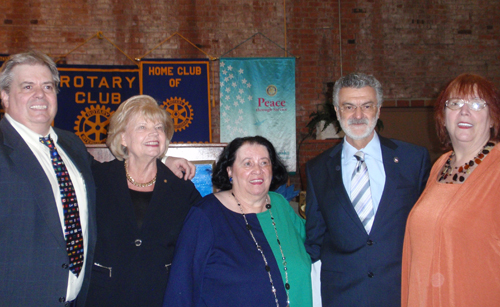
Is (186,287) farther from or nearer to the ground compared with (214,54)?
nearer to the ground

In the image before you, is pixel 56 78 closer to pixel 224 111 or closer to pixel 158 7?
pixel 224 111

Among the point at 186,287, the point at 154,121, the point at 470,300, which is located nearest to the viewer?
the point at 470,300

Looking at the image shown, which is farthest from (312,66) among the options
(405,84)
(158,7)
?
(158,7)

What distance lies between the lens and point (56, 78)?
6.13 ft

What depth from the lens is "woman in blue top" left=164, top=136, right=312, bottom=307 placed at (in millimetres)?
1684

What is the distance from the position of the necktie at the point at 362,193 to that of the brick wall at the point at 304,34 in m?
4.49

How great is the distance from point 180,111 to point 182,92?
32cm

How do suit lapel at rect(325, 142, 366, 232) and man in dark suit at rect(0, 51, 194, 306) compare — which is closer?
man in dark suit at rect(0, 51, 194, 306)

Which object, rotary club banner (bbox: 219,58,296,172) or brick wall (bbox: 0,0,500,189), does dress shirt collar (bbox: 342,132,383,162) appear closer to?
rotary club banner (bbox: 219,58,296,172)

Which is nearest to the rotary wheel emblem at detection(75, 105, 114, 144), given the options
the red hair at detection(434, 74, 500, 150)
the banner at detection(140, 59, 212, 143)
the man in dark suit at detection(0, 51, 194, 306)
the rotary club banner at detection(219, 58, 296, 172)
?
the banner at detection(140, 59, 212, 143)

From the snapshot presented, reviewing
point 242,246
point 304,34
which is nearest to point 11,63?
point 242,246

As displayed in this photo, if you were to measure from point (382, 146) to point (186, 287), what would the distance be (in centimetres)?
122

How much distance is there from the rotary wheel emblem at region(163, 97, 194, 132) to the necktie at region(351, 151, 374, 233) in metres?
4.40

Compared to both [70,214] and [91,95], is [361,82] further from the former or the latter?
[91,95]
